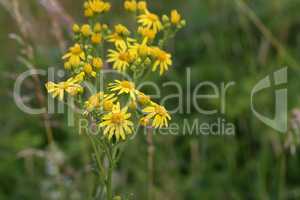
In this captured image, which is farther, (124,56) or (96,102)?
(124,56)

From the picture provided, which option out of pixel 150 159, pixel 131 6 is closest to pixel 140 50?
pixel 131 6

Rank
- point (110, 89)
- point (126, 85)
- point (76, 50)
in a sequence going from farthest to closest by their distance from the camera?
point (76, 50), point (110, 89), point (126, 85)

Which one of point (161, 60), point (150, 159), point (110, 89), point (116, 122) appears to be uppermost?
point (161, 60)

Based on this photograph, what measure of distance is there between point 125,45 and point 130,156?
1.20 metres

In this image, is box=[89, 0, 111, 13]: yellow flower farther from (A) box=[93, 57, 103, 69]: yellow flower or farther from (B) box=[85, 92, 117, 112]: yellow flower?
(B) box=[85, 92, 117, 112]: yellow flower

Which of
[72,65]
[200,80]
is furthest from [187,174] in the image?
[72,65]

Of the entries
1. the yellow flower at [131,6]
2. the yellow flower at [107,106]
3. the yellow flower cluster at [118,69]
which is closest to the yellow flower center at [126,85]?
the yellow flower cluster at [118,69]

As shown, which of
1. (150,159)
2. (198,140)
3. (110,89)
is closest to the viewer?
(110,89)

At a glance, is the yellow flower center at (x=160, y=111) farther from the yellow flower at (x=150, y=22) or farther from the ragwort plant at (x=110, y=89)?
the yellow flower at (x=150, y=22)

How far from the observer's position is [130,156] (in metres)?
3.22

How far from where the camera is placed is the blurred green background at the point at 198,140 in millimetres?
2986

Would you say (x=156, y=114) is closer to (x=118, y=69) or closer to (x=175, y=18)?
(x=118, y=69)

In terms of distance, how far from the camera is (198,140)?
3.35 metres

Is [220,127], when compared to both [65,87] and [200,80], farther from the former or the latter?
[65,87]
